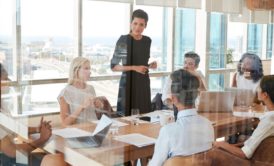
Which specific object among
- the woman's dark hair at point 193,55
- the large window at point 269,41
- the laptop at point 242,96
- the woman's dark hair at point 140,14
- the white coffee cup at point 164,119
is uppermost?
the woman's dark hair at point 140,14

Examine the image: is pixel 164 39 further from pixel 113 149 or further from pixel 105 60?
pixel 113 149

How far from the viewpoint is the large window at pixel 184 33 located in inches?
75.5

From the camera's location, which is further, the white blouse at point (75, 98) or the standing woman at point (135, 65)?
the standing woman at point (135, 65)

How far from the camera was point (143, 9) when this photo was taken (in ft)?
6.89

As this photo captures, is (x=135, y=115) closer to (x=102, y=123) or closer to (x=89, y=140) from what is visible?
(x=102, y=123)

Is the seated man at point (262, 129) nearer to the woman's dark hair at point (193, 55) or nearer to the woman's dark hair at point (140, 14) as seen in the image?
the woman's dark hair at point (193, 55)

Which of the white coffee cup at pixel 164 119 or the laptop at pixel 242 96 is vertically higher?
the laptop at pixel 242 96

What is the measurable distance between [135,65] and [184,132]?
0.81m

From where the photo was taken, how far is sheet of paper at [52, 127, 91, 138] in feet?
5.63

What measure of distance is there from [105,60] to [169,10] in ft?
1.61

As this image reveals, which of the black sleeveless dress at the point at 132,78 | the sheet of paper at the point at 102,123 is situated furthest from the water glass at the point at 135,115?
the sheet of paper at the point at 102,123

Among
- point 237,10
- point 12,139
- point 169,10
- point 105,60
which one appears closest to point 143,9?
point 169,10

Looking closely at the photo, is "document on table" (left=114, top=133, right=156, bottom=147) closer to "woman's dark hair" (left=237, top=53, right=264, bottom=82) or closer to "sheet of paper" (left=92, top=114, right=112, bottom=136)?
"sheet of paper" (left=92, top=114, right=112, bottom=136)

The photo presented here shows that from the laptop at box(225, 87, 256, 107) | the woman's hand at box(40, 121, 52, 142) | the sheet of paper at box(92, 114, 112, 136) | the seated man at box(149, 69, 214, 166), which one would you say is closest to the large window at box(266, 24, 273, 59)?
the laptop at box(225, 87, 256, 107)
